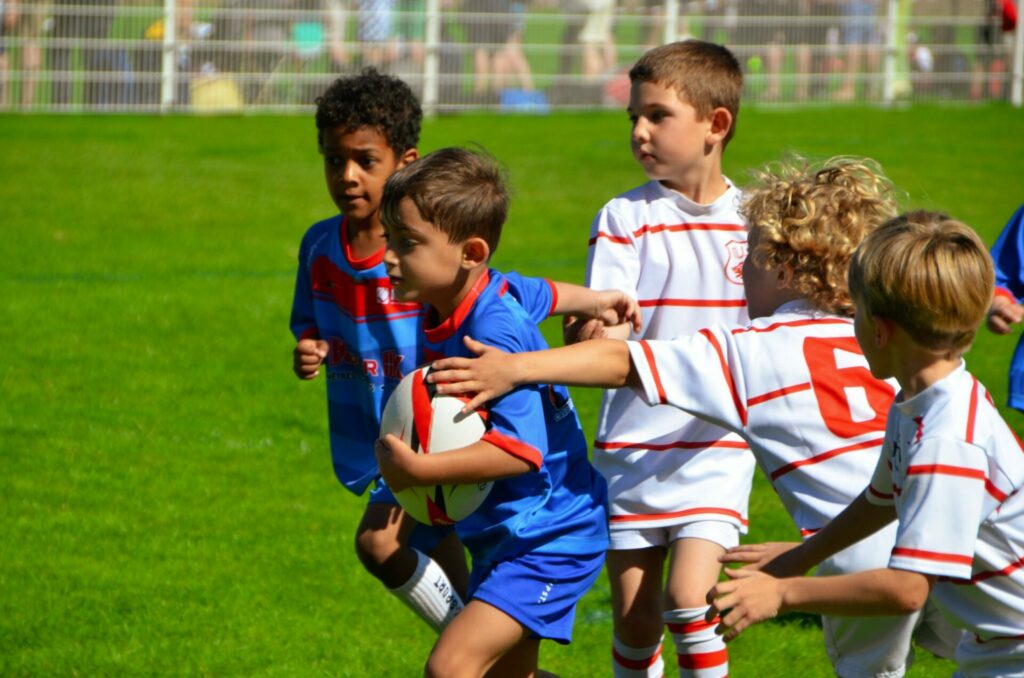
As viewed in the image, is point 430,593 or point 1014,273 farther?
point 1014,273

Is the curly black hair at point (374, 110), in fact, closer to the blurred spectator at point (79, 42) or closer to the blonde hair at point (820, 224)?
the blonde hair at point (820, 224)

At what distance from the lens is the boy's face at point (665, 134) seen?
4.13 metres

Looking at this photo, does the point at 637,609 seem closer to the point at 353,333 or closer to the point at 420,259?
the point at 353,333

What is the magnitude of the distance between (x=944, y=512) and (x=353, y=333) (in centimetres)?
210

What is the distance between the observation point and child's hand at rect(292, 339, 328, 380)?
13.3 feet

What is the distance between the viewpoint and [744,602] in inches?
97.6

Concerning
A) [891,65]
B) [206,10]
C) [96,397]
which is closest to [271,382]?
[96,397]

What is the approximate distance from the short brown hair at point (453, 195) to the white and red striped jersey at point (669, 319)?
671 mm

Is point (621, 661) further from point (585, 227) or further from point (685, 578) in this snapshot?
point (585, 227)

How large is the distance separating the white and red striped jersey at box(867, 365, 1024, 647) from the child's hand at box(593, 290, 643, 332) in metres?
1.16

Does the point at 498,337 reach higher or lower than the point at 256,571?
higher

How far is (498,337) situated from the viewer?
3162 mm

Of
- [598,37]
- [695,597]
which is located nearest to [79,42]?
[598,37]

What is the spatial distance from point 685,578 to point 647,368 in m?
0.94
